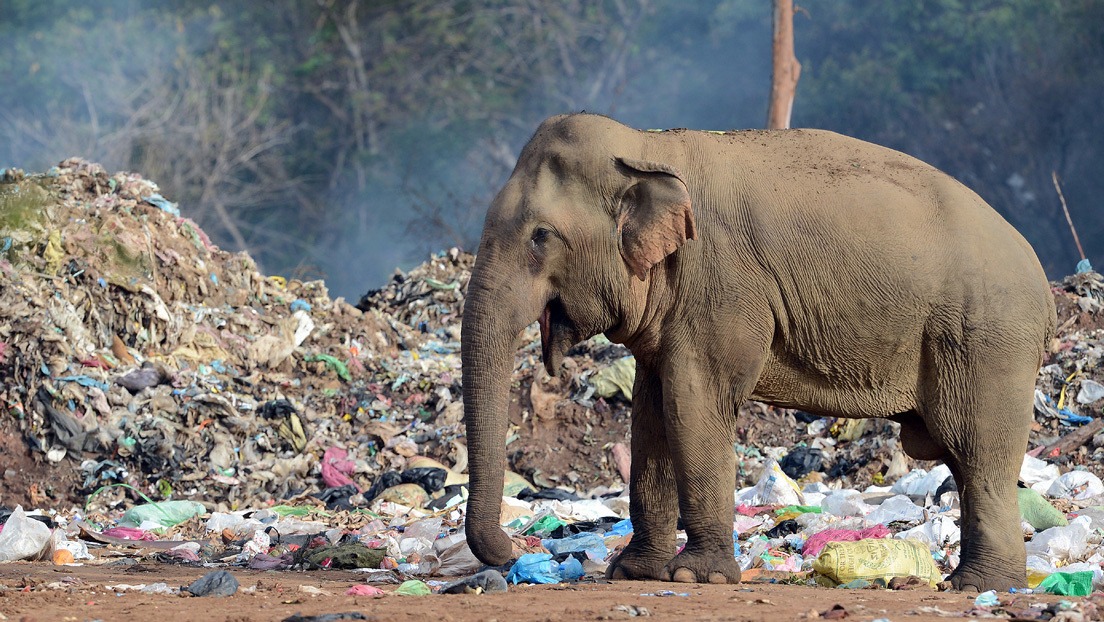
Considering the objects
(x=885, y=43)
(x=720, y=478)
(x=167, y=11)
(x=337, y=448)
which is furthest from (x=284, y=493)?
(x=167, y=11)

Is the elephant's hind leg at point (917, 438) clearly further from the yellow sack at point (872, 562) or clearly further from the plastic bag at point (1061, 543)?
the plastic bag at point (1061, 543)

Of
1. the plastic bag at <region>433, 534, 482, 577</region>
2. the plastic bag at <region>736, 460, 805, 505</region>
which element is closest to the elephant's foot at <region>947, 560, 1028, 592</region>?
the plastic bag at <region>433, 534, 482, 577</region>

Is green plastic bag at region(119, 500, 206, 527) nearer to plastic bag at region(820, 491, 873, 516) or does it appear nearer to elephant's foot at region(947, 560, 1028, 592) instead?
plastic bag at region(820, 491, 873, 516)

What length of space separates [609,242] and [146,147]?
71.9 feet

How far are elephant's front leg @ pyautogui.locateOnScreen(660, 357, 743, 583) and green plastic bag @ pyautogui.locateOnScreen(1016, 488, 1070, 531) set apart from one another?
225cm

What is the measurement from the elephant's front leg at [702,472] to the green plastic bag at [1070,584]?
1180 millimetres

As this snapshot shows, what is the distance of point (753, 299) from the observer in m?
5.51

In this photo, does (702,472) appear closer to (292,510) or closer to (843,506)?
(843,506)

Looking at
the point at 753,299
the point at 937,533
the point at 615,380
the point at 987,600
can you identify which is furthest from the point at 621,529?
the point at 615,380

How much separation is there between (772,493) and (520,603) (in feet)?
12.6

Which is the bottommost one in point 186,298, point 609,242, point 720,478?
point 720,478

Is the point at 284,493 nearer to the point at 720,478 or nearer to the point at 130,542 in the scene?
the point at 130,542

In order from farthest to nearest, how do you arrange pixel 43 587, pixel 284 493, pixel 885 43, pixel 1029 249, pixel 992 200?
pixel 885 43 < pixel 992 200 < pixel 284 493 < pixel 1029 249 < pixel 43 587

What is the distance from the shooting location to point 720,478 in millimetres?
5434
